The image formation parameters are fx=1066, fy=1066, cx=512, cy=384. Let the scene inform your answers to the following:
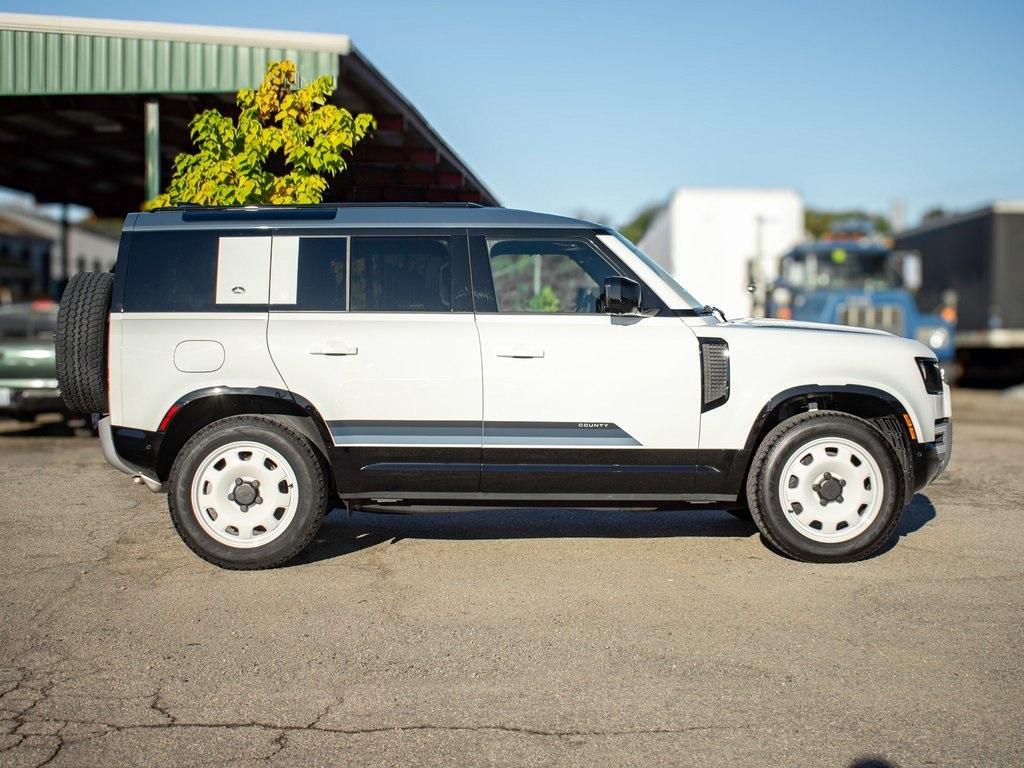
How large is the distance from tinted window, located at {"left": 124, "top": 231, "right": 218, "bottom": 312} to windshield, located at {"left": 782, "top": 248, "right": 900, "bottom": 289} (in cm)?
1498

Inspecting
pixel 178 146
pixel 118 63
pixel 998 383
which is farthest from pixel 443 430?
pixel 998 383

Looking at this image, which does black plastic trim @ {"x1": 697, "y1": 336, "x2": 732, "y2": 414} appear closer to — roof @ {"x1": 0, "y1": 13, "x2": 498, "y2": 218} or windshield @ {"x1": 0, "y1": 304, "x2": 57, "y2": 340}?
roof @ {"x1": 0, "y1": 13, "x2": 498, "y2": 218}

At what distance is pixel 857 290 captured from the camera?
1933 centimetres

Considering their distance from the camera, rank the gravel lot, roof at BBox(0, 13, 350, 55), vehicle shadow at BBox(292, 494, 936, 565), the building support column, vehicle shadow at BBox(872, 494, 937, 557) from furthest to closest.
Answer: the building support column, roof at BBox(0, 13, 350, 55), vehicle shadow at BBox(292, 494, 936, 565), vehicle shadow at BBox(872, 494, 937, 557), the gravel lot

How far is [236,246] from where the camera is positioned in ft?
20.0

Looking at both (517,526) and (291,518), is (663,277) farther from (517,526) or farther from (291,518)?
(291,518)

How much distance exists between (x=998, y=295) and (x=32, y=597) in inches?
822

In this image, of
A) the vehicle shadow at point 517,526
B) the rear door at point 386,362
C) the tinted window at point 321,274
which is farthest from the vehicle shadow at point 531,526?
the tinted window at point 321,274

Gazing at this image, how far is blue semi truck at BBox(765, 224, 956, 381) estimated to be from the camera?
19031 millimetres

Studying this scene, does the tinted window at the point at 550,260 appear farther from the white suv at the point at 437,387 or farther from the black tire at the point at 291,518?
the black tire at the point at 291,518

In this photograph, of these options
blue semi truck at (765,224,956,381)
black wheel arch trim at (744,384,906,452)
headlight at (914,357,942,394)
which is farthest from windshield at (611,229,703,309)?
blue semi truck at (765,224,956,381)

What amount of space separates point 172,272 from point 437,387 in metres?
1.65

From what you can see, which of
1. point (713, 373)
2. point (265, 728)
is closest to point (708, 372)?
point (713, 373)

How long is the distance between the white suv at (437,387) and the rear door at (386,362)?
0.01 m
